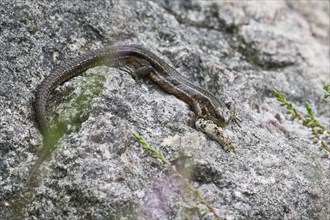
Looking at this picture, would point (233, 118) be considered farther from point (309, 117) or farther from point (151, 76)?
point (309, 117)

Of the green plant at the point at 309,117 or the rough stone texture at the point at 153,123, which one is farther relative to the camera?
the rough stone texture at the point at 153,123

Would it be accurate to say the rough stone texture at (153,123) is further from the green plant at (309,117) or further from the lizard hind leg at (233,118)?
the green plant at (309,117)

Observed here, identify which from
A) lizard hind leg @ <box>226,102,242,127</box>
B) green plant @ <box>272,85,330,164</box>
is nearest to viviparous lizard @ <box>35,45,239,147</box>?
lizard hind leg @ <box>226,102,242,127</box>

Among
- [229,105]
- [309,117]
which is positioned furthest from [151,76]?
[309,117]

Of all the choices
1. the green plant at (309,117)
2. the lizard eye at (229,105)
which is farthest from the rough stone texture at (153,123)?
the green plant at (309,117)

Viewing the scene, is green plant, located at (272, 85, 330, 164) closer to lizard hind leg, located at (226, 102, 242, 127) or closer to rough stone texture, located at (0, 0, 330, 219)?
rough stone texture, located at (0, 0, 330, 219)
